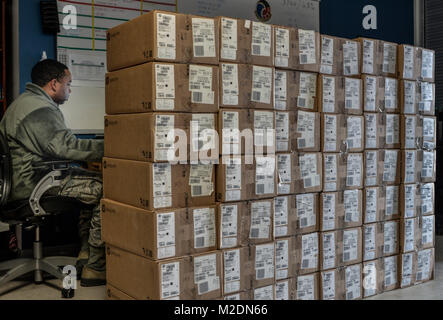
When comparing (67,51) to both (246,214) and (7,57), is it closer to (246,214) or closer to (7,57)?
(7,57)

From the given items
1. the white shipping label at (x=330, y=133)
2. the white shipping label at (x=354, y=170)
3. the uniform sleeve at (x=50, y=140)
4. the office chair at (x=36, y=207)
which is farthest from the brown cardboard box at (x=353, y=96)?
the office chair at (x=36, y=207)

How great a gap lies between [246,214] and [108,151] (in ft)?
2.52

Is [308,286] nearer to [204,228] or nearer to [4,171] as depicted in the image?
[204,228]

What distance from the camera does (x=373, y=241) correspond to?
281 centimetres

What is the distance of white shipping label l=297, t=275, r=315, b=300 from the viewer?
2535 mm

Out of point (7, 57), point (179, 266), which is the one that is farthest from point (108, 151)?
point (7, 57)

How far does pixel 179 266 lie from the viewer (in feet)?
6.89

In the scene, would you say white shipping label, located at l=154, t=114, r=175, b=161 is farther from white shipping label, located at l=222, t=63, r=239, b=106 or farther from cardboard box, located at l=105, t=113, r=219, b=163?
white shipping label, located at l=222, t=63, r=239, b=106

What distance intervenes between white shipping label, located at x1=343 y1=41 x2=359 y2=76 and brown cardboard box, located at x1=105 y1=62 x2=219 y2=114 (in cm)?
86


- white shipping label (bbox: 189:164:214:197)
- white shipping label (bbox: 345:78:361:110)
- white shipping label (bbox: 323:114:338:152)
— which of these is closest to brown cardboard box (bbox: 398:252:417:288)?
white shipping label (bbox: 323:114:338:152)

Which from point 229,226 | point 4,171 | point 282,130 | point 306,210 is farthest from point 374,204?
point 4,171

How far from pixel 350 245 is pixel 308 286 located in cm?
35

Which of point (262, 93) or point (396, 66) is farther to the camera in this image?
point (396, 66)

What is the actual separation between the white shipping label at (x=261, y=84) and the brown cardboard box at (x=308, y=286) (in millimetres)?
930
